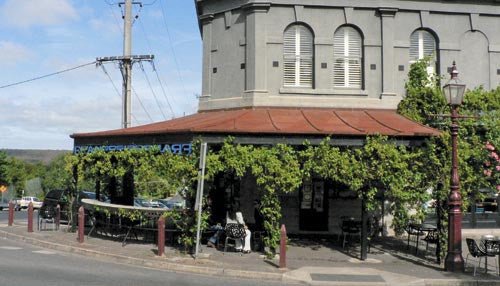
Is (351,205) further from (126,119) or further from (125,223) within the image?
(126,119)

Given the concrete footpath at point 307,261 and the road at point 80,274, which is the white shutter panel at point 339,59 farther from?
the road at point 80,274

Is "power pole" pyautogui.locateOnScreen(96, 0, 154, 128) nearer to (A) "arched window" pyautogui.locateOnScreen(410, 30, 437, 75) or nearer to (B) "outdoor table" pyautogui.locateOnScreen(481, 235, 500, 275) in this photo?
(A) "arched window" pyautogui.locateOnScreen(410, 30, 437, 75)

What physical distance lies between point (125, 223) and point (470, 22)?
43.7ft

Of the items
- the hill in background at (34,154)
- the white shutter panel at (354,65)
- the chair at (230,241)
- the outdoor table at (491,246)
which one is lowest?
the chair at (230,241)

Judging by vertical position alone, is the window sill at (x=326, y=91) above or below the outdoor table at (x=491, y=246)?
above

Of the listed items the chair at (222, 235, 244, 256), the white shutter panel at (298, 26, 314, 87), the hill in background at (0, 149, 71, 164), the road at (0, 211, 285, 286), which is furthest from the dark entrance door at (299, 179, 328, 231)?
the hill in background at (0, 149, 71, 164)

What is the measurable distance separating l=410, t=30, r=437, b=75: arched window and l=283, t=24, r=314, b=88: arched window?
11.4ft

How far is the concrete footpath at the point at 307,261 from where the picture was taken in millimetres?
11984

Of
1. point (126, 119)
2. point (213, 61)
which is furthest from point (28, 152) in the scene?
point (213, 61)

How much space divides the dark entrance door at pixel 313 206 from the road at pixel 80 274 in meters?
6.96

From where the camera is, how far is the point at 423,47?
18.9 metres

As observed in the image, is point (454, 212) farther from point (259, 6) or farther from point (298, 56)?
point (259, 6)

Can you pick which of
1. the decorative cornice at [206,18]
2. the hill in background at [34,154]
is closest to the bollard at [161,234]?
the decorative cornice at [206,18]

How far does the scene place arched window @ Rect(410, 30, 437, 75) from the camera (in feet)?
61.8
